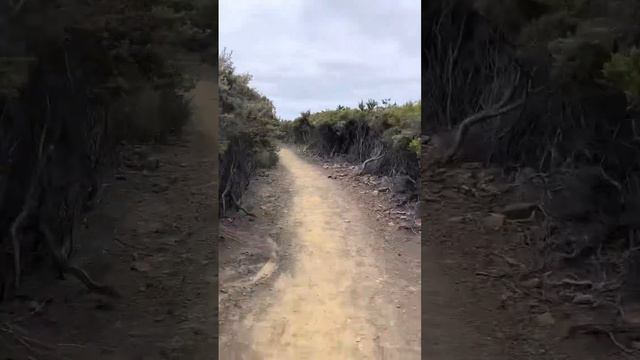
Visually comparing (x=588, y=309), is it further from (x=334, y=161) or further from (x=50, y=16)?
(x=334, y=161)

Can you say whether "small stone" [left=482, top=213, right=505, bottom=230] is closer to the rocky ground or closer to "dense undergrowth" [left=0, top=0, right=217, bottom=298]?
the rocky ground

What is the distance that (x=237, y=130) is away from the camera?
24.7 feet

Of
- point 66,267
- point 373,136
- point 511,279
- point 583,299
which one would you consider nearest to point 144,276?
point 66,267

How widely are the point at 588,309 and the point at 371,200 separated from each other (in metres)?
5.32

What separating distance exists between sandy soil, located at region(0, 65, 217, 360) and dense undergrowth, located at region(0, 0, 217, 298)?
245mm

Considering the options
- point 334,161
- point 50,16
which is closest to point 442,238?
point 50,16

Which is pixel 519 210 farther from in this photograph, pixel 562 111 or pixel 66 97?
pixel 66 97

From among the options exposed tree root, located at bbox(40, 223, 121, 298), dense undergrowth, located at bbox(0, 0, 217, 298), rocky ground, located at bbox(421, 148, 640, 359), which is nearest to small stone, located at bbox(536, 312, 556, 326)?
rocky ground, located at bbox(421, 148, 640, 359)

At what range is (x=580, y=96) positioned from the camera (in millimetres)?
4359

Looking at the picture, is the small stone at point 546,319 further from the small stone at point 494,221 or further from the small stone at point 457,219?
the small stone at point 457,219

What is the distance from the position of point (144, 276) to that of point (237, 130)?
3.35 metres

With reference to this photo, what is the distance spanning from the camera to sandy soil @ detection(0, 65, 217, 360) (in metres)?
3.78

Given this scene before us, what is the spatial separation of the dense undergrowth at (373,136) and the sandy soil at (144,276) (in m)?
3.45

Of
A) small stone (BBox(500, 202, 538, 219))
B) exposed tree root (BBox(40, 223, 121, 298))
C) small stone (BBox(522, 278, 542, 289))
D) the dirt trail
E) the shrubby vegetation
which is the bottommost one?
the dirt trail
